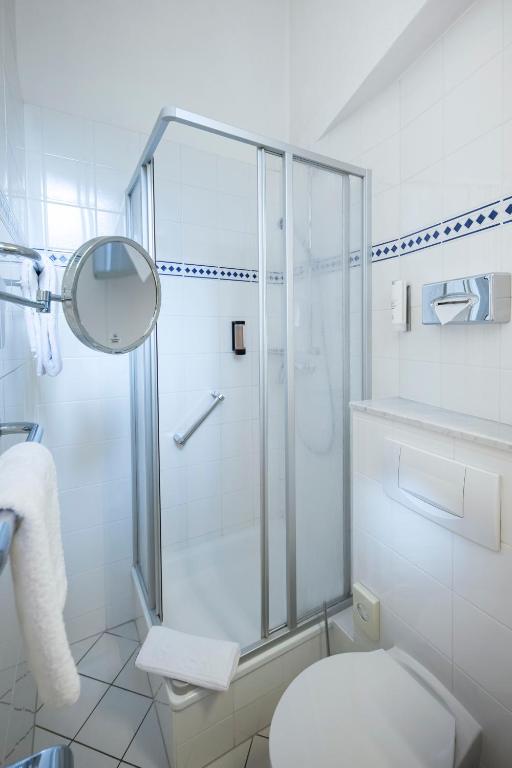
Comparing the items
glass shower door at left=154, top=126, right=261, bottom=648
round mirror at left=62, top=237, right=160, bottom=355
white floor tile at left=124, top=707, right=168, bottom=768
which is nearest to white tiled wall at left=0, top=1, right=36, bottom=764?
round mirror at left=62, top=237, right=160, bottom=355

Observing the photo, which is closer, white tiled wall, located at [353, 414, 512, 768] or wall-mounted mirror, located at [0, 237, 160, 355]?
white tiled wall, located at [353, 414, 512, 768]

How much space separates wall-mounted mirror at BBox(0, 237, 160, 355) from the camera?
114cm

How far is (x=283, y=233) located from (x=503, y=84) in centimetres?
73

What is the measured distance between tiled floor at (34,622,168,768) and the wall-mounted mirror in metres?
1.32

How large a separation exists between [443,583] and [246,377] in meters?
1.12

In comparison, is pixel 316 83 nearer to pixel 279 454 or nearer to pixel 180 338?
pixel 180 338

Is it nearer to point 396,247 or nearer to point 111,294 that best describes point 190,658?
point 111,294

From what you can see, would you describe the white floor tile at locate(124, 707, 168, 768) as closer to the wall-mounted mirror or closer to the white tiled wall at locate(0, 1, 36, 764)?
the white tiled wall at locate(0, 1, 36, 764)

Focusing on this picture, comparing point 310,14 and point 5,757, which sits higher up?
point 310,14

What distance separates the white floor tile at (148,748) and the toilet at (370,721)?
59 cm

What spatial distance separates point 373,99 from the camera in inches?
59.7

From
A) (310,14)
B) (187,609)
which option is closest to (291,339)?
(187,609)

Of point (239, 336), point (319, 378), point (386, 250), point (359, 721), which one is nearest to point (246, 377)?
point (239, 336)

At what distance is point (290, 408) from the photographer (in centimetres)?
133
